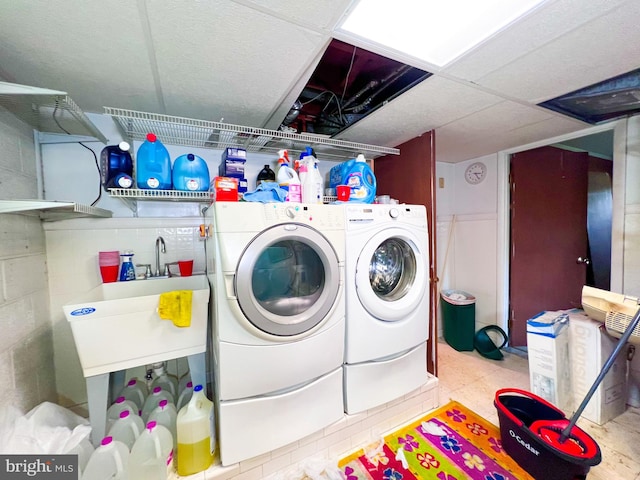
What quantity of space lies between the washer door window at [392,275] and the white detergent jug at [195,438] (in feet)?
3.07

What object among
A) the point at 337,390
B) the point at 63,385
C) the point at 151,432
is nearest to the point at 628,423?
the point at 337,390

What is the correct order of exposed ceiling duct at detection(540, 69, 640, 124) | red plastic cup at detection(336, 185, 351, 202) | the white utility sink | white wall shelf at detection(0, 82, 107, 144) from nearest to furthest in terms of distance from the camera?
white wall shelf at detection(0, 82, 107, 144), the white utility sink, exposed ceiling duct at detection(540, 69, 640, 124), red plastic cup at detection(336, 185, 351, 202)

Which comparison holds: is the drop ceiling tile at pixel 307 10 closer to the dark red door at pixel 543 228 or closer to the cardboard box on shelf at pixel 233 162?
the cardboard box on shelf at pixel 233 162

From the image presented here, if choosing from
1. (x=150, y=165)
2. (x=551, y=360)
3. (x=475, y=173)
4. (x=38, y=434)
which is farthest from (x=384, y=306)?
(x=475, y=173)

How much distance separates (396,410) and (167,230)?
1898mm

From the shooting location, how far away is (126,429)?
1.19 m

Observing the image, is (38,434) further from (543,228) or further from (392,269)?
(543,228)

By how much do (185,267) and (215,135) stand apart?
88 centimetres

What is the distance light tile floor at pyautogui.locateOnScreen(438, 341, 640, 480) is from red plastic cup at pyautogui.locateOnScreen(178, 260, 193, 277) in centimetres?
197

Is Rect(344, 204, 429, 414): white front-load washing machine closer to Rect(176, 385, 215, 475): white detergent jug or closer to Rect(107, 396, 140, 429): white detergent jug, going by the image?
Rect(176, 385, 215, 475): white detergent jug

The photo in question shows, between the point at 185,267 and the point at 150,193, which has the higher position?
the point at 150,193

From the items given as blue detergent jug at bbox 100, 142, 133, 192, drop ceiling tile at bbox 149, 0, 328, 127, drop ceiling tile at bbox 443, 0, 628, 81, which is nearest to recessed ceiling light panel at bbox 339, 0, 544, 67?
drop ceiling tile at bbox 443, 0, 628, 81

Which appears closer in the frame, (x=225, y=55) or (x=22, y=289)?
(x=225, y=55)

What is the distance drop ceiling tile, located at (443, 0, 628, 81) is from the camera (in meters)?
0.86
